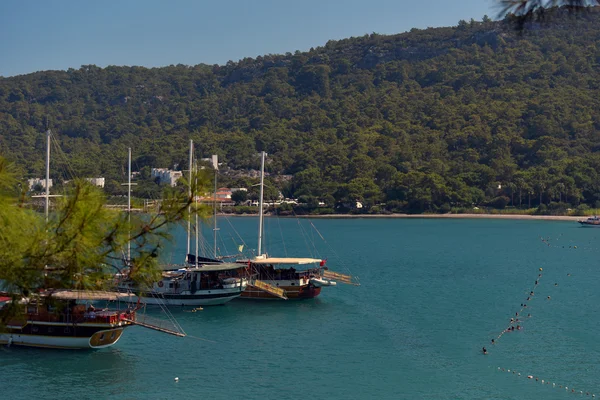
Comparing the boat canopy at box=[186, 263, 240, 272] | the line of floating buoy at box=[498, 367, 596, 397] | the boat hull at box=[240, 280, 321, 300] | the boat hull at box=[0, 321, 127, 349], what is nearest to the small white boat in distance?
the boat hull at box=[240, 280, 321, 300]

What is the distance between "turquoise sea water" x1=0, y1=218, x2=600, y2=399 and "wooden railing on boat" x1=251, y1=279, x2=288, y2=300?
1.81 feet

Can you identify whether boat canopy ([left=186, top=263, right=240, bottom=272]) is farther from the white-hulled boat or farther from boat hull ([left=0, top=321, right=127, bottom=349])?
boat hull ([left=0, top=321, right=127, bottom=349])

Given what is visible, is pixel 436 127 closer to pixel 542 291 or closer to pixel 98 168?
pixel 98 168

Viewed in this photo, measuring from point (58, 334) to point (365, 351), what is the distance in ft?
38.4

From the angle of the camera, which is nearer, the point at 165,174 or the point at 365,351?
the point at 365,351

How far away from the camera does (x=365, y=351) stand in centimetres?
3219

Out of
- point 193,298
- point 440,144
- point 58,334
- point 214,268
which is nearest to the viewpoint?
point 58,334

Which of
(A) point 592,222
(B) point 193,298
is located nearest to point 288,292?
(B) point 193,298

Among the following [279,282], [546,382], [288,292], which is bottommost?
[546,382]

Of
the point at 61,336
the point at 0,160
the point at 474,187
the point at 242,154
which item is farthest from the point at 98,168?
the point at 0,160

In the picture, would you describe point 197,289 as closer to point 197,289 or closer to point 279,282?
point 197,289

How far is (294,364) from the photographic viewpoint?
1196 inches

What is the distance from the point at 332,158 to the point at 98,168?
40502 mm

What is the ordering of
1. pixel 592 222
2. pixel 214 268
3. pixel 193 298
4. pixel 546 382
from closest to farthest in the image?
pixel 546 382
pixel 214 268
pixel 193 298
pixel 592 222
